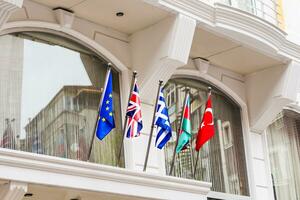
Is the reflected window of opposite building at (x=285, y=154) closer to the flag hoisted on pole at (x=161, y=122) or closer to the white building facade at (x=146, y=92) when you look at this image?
the white building facade at (x=146, y=92)

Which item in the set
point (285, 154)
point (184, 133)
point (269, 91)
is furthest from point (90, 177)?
point (285, 154)

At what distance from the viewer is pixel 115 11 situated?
1062cm

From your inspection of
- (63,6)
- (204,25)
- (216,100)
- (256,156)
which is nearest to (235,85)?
(216,100)

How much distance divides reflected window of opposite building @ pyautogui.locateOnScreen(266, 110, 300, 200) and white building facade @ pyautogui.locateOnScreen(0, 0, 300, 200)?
0.03 metres

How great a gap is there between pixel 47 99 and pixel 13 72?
0.67 m

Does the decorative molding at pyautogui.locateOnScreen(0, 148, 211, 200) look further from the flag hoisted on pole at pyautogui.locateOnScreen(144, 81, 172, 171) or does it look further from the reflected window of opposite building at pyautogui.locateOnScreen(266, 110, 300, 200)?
the reflected window of opposite building at pyautogui.locateOnScreen(266, 110, 300, 200)

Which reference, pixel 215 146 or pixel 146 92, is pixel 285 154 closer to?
pixel 215 146

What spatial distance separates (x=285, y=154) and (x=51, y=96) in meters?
5.78

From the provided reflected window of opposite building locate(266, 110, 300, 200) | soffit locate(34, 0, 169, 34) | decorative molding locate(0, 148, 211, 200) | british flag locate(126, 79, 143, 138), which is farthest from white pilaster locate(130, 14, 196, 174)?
reflected window of opposite building locate(266, 110, 300, 200)

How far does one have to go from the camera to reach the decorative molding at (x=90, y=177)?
7.71 m

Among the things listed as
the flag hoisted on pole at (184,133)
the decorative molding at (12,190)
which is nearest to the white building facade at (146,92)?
the decorative molding at (12,190)

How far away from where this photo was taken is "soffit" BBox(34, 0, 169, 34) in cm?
1033

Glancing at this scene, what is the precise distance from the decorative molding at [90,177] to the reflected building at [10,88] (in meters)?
1.46

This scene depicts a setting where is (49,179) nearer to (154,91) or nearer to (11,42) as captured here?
(11,42)
